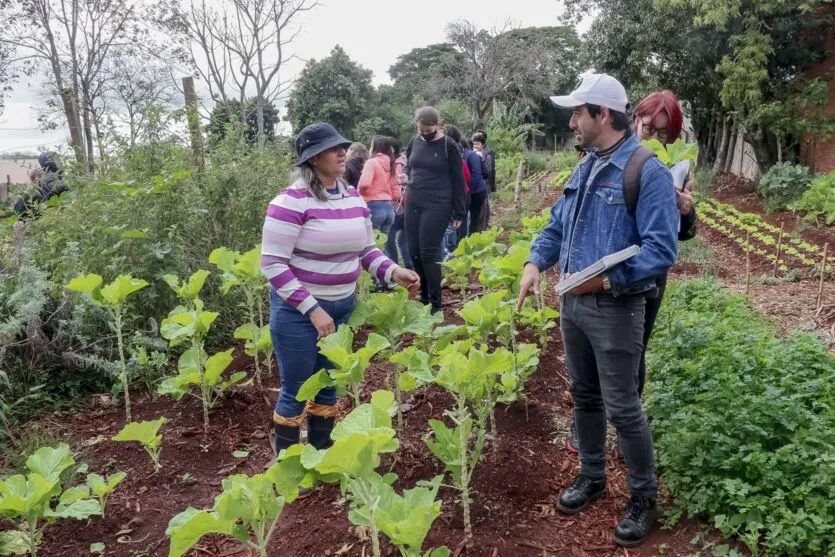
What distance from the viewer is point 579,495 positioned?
287 cm

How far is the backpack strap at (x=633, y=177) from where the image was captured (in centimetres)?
234

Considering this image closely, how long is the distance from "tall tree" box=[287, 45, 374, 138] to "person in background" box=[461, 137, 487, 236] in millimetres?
22552

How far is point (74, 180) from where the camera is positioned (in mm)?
5371

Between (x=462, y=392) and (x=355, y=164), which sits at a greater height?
(x=355, y=164)

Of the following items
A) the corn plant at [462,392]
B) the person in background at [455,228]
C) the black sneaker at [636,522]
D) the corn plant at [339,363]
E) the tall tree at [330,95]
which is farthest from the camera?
the tall tree at [330,95]

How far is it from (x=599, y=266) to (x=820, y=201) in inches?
412

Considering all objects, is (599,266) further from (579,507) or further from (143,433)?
(143,433)

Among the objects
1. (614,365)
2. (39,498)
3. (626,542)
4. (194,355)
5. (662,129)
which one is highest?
(662,129)

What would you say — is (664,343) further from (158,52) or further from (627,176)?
(158,52)

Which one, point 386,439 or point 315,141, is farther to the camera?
point 315,141

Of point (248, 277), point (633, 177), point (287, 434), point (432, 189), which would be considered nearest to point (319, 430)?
point (287, 434)

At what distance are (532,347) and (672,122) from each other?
4.52 feet

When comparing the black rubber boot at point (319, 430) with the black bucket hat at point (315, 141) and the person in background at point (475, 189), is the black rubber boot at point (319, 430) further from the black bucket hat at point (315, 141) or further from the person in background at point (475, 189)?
the person in background at point (475, 189)

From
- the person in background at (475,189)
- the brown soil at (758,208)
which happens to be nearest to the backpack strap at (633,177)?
the person in background at (475,189)
